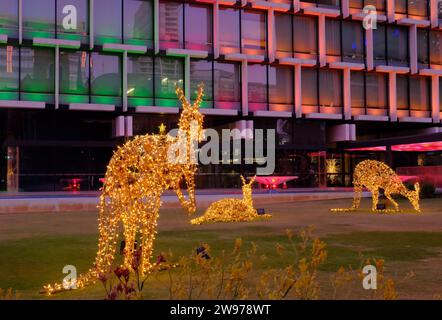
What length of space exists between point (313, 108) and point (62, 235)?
102ft

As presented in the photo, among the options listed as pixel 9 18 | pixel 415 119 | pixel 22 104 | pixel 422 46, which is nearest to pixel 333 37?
pixel 422 46

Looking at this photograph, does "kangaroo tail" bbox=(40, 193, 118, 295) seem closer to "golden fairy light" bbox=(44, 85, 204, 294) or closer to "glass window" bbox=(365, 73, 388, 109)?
"golden fairy light" bbox=(44, 85, 204, 294)

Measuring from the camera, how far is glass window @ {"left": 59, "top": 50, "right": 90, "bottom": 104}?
119ft

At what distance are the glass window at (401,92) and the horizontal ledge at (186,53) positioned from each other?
1639 centimetres

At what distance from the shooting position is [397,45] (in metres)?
45.5

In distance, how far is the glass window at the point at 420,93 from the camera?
150 feet

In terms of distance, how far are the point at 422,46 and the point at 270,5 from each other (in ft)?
46.1

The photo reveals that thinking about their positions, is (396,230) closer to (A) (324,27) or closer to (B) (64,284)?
(B) (64,284)

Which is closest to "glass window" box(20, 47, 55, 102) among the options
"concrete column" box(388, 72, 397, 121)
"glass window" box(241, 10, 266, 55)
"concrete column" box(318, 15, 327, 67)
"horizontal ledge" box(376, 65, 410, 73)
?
"glass window" box(241, 10, 266, 55)

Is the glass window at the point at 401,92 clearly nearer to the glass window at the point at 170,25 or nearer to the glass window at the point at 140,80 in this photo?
the glass window at the point at 170,25

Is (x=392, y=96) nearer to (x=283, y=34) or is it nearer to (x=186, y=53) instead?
(x=283, y=34)

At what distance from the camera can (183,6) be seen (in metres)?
39.7

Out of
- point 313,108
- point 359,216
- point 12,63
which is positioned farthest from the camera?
point 313,108
